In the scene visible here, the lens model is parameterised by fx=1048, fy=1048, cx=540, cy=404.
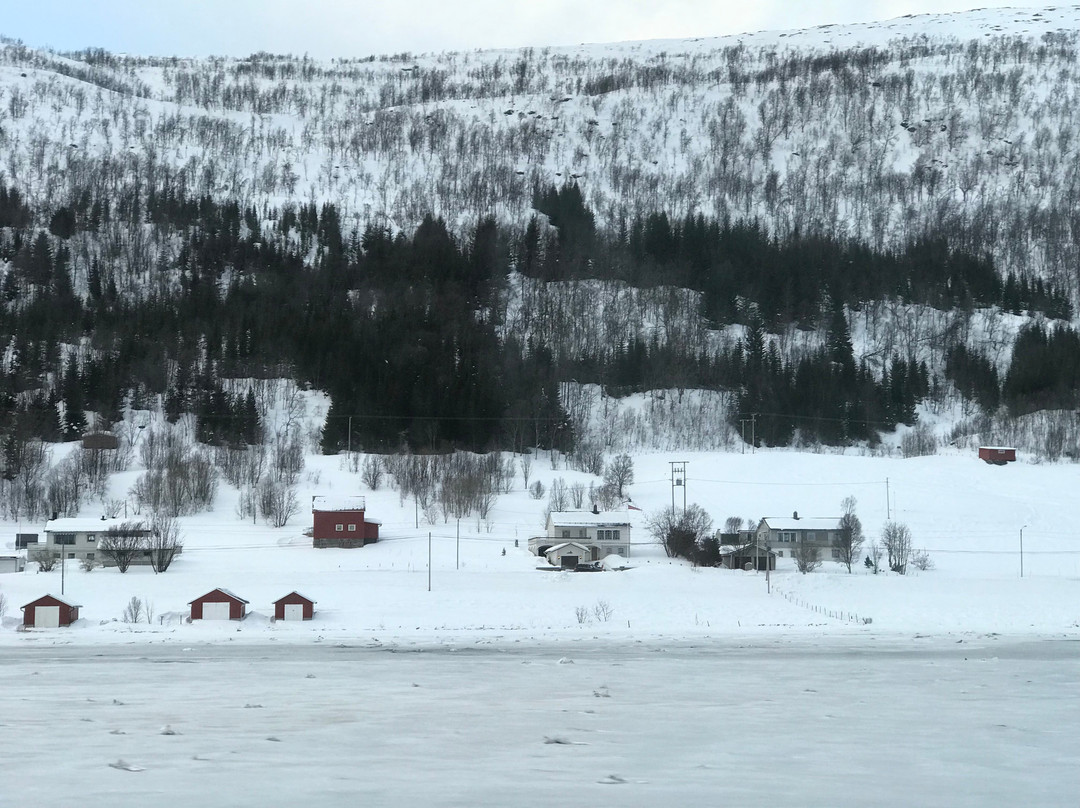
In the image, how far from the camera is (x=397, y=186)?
150000mm

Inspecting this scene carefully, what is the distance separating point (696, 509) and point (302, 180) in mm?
106787

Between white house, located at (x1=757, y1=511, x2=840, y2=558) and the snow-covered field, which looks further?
white house, located at (x1=757, y1=511, x2=840, y2=558)

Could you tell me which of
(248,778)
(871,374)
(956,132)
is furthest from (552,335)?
(248,778)

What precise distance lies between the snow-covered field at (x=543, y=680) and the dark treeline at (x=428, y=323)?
34239 millimetres

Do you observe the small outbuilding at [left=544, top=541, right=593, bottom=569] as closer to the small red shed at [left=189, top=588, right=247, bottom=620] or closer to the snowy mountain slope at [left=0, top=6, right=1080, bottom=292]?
the small red shed at [left=189, top=588, right=247, bottom=620]

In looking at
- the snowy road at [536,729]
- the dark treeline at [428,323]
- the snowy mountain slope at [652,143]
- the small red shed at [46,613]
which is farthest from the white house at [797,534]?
the snowy mountain slope at [652,143]

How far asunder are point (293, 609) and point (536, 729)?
20.9 metres

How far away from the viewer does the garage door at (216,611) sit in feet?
114

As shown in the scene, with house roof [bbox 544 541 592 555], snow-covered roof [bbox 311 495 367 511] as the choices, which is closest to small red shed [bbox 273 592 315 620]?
house roof [bbox 544 541 592 555]

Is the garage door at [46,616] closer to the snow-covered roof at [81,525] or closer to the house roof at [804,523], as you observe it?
the snow-covered roof at [81,525]

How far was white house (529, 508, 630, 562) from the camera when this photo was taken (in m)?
52.7

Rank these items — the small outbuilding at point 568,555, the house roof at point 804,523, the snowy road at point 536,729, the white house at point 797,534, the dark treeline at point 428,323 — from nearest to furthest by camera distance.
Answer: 1. the snowy road at point 536,729
2. the small outbuilding at point 568,555
3. the white house at point 797,534
4. the house roof at point 804,523
5. the dark treeline at point 428,323

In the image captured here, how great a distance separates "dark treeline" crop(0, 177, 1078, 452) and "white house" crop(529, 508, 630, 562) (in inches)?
1349

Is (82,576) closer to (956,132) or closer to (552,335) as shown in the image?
(552,335)
